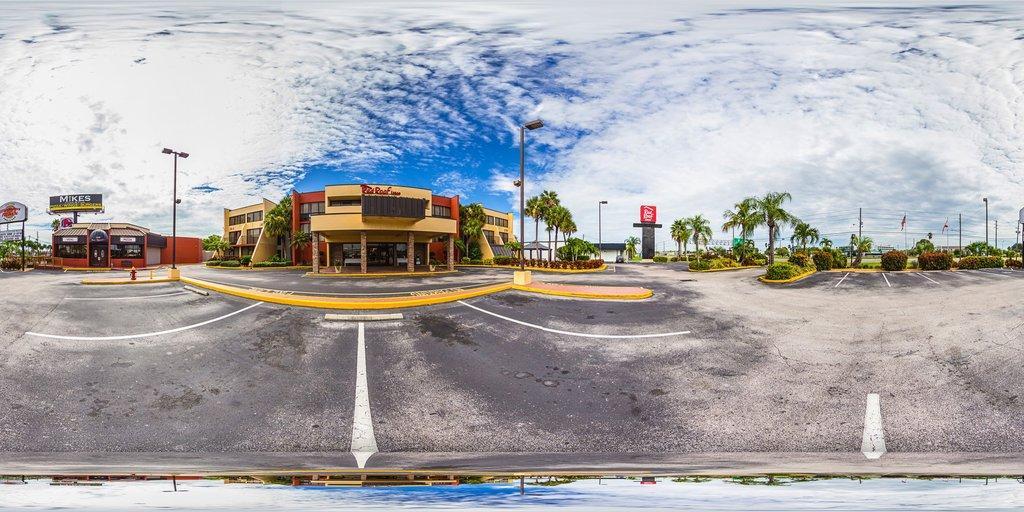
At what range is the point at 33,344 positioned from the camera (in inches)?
236

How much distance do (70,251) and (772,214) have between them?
6019 centimetres

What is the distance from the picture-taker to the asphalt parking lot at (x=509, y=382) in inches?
147

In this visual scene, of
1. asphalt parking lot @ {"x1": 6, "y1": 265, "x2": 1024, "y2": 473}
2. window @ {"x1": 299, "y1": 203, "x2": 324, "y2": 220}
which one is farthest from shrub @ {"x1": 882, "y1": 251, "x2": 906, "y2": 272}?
window @ {"x1": 299, "y1": 203, "x2": 324, "y2": 220}

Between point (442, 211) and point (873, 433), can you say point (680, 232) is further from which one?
point (873, 433)

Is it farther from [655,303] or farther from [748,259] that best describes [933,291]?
[748,259]

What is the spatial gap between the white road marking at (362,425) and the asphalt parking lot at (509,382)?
3 cm

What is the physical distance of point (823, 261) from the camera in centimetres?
2186

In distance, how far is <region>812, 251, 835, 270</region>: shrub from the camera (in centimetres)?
2178

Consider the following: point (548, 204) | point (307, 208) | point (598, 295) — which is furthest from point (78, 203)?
point (598, 295)

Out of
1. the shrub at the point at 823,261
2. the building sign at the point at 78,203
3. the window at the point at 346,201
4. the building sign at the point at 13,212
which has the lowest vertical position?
the shrub at the point at 823,261

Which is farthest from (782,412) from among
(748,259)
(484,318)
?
(748,259)

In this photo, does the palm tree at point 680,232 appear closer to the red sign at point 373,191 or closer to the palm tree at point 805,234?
the palm tree at point 805,234

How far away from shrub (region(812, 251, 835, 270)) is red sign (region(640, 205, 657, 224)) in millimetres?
44085

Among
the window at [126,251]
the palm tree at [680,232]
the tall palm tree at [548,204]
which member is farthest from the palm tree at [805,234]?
the window at [126,251]
